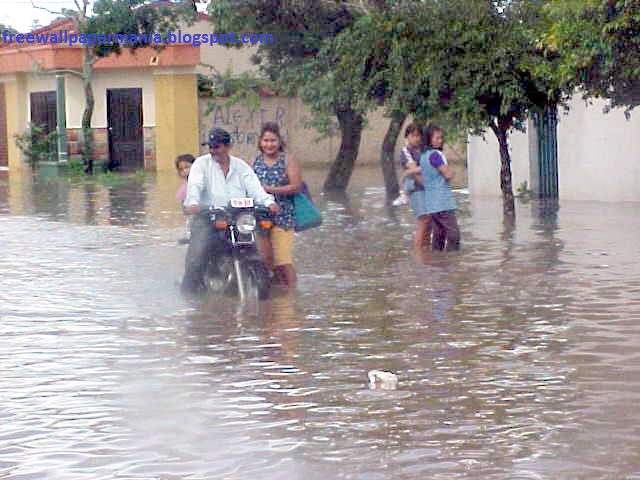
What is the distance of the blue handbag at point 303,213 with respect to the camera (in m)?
11.5

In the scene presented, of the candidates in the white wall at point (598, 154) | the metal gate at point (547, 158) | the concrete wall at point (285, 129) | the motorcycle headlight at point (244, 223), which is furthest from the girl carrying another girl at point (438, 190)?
the concrete wall at point (285, 129)

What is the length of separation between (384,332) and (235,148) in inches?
1317

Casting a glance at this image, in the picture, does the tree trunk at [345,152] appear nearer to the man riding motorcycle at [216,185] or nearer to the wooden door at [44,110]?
the man riding motorcycle at [216,185]

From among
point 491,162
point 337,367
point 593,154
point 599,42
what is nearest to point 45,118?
point 491,162

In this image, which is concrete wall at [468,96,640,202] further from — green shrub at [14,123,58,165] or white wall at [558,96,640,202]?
green shrub at [14,123,58,165]

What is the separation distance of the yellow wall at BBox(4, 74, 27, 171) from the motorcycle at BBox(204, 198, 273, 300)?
34487 millimetres

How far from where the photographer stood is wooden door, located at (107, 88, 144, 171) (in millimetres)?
42125

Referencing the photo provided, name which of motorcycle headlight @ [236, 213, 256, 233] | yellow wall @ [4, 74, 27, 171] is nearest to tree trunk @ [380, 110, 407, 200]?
motorcycle headlight @ [236, 213, 256, 233]

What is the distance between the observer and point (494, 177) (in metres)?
23.9

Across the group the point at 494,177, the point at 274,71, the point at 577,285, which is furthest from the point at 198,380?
the point at 274,71

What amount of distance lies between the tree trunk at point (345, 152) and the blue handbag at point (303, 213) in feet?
52.1

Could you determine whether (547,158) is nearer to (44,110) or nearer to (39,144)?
(39,144)

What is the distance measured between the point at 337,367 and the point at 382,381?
692 mm

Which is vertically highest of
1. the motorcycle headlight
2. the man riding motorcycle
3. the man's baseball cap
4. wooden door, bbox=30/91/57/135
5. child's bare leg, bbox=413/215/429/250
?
wooden door, bbox=30/91/57/135
